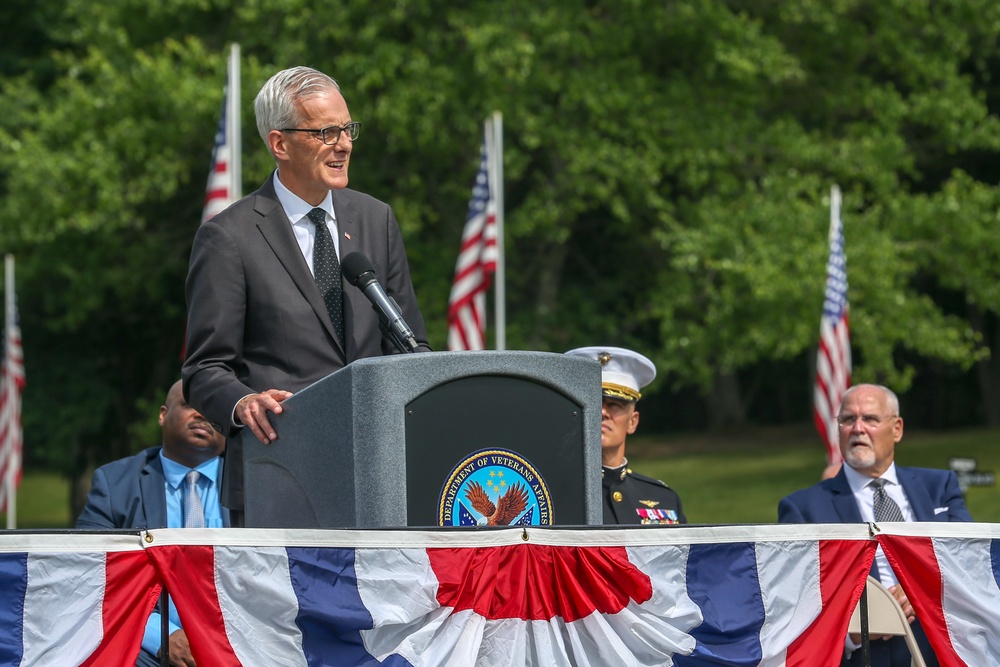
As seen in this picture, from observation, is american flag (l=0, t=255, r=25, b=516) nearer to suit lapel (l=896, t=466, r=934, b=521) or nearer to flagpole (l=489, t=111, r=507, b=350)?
flagpole (l=489, t=111, r=507, b=350)

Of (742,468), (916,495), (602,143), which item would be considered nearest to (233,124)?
(916,495)

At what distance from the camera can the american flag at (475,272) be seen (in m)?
15.1

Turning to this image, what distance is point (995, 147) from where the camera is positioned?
22.0 metres

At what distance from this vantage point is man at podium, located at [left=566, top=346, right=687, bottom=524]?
6.00m

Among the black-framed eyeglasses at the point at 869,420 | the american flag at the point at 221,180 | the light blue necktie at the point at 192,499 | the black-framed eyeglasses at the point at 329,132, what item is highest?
the american flag at the point at 221,180

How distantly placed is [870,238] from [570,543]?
18.8 metres

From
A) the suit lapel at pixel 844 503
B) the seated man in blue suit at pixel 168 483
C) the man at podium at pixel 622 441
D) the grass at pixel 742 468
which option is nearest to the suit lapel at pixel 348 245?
the seated man in blue suit at pixel 168 483

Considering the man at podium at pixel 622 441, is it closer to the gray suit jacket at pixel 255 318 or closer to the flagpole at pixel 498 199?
the gray suit jacket at pixel 255 318

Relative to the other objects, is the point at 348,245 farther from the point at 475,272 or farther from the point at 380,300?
the point at 475,272

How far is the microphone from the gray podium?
7.5 inches

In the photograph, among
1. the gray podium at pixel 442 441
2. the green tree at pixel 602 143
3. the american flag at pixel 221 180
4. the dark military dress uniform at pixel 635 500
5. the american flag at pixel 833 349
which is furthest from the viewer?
the green tree at pixel 602 143

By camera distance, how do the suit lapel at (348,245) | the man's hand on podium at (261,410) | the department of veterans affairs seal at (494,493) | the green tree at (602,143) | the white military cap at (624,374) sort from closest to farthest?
the department of veterans affairs seal at (494,493) < the man's hand on podium at (261,410) < the suit lapel at (348,245) < the white military cap at (624,374) < the green tree at (602,143)

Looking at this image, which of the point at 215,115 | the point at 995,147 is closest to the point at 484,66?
the point at 215,115

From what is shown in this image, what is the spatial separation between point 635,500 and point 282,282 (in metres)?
2.67
